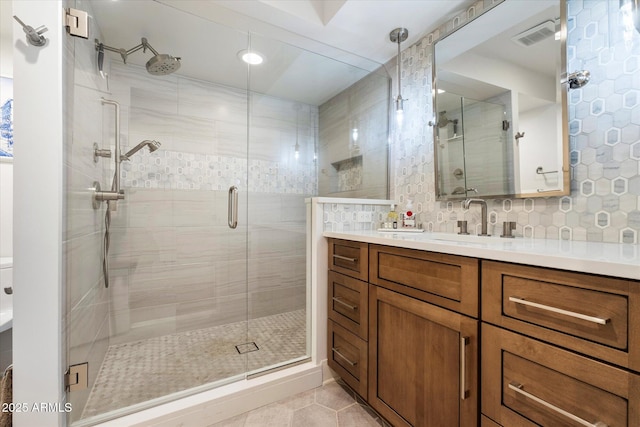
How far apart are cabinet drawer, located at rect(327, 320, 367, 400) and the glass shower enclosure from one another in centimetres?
21

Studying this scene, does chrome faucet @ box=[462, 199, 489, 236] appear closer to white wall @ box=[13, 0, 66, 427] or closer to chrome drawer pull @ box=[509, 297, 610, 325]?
chrome drawer pull @ box=[509, 297, 610, 325]

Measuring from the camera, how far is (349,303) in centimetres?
144

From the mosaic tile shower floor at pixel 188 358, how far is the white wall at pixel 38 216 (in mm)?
370

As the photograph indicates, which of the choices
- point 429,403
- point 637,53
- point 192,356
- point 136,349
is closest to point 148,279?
point 136,349

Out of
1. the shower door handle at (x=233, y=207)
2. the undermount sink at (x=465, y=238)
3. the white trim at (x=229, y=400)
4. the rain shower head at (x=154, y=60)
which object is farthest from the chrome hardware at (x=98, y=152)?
the undermount sink at (x=465, y=238)

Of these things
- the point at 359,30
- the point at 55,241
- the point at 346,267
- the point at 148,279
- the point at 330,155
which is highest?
the point at 359,30

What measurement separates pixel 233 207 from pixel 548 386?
1.96m

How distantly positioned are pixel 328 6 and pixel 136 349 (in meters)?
2.60

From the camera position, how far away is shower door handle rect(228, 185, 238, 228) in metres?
2.08

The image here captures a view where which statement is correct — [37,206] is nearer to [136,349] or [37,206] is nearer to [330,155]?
[136,349]

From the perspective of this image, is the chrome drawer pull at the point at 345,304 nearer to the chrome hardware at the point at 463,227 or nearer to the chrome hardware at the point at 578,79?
the chrome hardware at the point at 463,227

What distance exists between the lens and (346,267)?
1.47 m

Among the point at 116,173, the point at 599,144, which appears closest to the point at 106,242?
the point at 116,173

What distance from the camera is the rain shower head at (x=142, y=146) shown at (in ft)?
6.12
